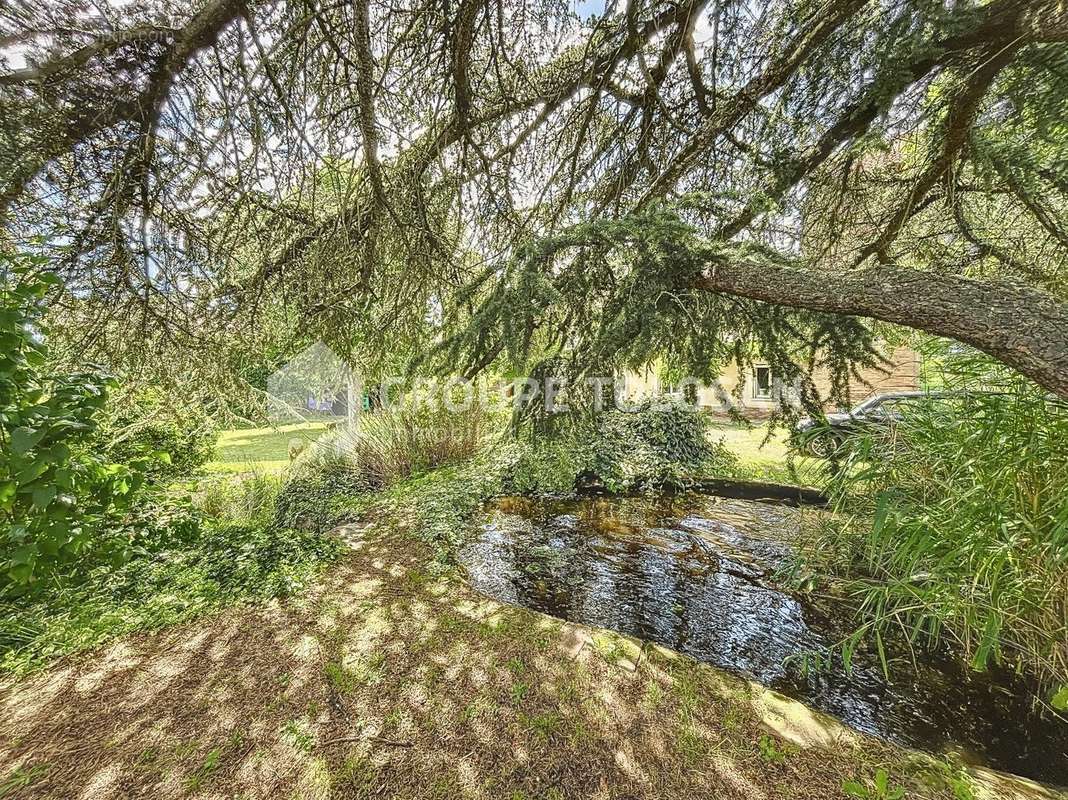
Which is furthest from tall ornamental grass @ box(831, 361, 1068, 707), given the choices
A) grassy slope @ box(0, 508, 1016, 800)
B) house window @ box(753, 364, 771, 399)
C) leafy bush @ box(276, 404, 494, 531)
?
leafy bush @ box(276, 404, 494, 531)

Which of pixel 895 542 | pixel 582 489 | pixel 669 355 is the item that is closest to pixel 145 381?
pixel 669 355

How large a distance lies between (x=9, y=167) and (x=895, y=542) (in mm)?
5179

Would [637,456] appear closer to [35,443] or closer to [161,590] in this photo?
[161,590]

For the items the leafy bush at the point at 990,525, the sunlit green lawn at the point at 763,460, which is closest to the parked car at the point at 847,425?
the leafy bush at the point at 990,525

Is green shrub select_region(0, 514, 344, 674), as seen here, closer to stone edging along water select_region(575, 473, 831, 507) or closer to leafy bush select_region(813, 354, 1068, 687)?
stone edging along water select_region(575, 473, 831, 507)

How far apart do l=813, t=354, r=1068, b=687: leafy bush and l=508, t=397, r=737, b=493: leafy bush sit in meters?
2.62

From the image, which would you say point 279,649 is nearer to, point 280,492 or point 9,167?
point 9,167

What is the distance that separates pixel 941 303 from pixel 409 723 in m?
3.07

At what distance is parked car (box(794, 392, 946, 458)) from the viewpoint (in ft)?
9.14

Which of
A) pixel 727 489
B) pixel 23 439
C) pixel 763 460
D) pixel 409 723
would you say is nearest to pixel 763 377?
pixel 409 723

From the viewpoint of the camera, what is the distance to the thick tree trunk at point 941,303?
1.51 meters

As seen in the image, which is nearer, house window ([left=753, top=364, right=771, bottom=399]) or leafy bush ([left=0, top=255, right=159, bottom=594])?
leafy bush ([left=0, top=255, right=159, bottom=594])

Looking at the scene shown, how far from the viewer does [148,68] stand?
1910 mm

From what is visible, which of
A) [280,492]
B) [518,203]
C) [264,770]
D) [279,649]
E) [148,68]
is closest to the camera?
[264,770]
